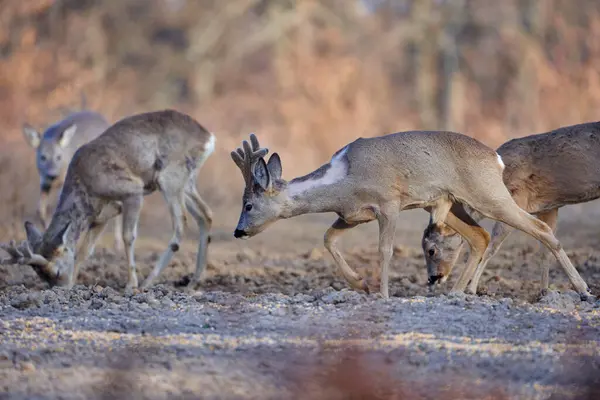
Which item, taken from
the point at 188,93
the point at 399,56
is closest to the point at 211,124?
the point at 188,93

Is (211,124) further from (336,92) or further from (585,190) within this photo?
(585,190)

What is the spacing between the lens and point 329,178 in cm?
1116

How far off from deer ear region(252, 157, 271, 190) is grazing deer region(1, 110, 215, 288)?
2489mm

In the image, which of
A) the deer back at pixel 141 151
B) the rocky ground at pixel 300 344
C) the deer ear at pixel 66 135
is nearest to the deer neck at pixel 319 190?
the rocky ground at pixel 300 344

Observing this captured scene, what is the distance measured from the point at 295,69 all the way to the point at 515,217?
18003 mm

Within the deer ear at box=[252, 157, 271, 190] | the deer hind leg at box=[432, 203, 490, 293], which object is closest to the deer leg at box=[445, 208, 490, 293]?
the deer hind leg at box=[432, 203, 490, 293]

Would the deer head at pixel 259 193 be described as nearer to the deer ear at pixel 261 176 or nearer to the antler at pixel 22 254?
the deer ear at pixel 261 176

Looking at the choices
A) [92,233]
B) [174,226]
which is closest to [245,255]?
[174,226]

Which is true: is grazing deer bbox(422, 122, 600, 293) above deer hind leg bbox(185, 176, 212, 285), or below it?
above

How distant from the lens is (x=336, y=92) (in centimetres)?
2739

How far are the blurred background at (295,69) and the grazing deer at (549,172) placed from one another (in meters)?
9.60

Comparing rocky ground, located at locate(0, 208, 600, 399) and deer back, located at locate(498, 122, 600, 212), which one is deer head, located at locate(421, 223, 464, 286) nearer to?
rocky ground, located at locate(0, 208, 600, 399)

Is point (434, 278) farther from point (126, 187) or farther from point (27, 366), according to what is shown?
point (27, 366)

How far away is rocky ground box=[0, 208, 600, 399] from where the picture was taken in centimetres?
729
